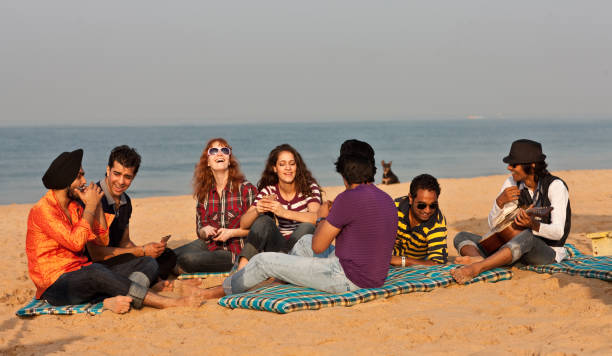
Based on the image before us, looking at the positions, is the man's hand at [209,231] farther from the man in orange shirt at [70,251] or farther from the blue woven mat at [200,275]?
the man in orange shirt at [70,251]

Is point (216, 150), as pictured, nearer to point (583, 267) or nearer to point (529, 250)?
point (529, 250)

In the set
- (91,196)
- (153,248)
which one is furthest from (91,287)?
(153,248)

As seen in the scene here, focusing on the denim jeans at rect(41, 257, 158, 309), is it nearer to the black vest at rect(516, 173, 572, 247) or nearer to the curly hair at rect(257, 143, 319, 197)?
the curly hair at rect(257, 143, 319, 197)

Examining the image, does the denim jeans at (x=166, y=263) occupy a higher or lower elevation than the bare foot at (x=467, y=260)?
lower

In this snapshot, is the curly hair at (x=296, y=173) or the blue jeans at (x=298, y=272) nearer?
the blue jeans at (x=298, y=272)

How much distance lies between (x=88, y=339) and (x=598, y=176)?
16230 mm

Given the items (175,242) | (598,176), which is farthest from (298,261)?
(598,176)

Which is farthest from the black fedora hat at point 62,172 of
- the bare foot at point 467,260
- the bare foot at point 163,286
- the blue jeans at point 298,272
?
the bare foot at point 467,260

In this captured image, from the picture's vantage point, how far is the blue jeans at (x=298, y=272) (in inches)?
218

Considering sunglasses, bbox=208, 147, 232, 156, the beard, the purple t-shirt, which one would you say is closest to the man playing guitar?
the purple t-shirt

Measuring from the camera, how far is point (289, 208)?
7.13 m

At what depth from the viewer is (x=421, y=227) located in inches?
256

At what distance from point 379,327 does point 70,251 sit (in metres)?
2.82

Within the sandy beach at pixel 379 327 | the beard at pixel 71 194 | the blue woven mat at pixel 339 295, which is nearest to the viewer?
the sandy beach at pixel 379 327
